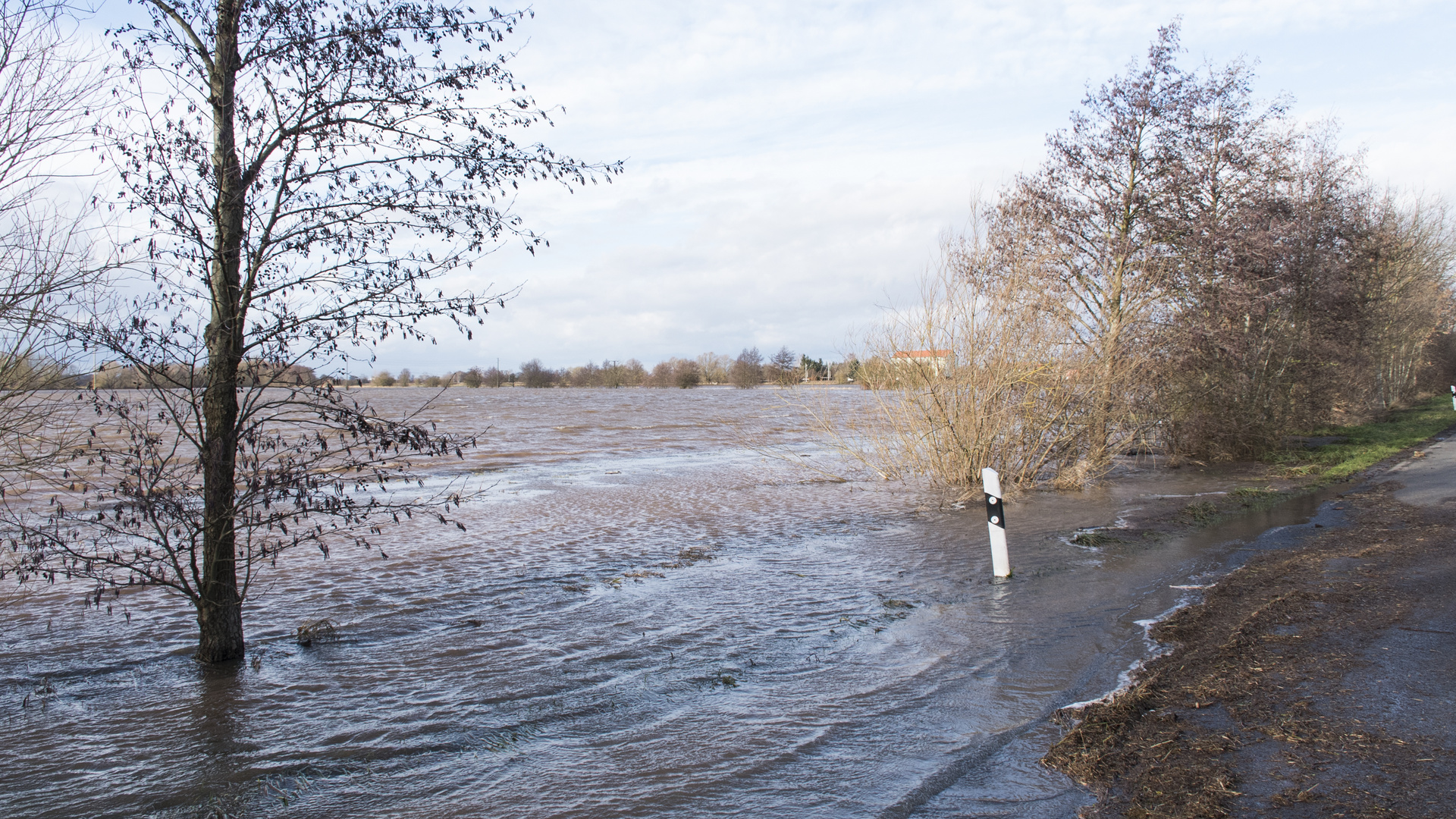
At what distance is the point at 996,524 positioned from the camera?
874cm

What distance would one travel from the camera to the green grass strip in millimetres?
18516

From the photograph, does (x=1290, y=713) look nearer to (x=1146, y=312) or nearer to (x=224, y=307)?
(x=224, y=307)

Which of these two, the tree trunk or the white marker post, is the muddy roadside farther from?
the tree trunk

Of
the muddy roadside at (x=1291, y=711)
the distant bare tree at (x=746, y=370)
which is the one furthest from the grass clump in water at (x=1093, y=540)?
the distant bare tree at (x=746, y=370)

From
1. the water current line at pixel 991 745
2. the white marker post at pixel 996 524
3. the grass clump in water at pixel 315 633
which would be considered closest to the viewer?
the water current line at pixel 991 745

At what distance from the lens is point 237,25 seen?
6.12m

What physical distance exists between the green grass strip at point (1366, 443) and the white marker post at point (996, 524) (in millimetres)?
11667

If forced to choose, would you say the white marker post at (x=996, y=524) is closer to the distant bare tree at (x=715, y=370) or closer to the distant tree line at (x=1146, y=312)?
the distant tree line at (x=1146, y=312)

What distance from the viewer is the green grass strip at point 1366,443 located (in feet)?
60.7

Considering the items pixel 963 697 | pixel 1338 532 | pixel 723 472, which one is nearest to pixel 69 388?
pixel 963 697

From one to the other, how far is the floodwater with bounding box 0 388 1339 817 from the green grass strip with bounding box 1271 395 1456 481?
7.58 metres

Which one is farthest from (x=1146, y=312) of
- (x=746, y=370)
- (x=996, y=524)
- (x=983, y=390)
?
(x=746, y=370)

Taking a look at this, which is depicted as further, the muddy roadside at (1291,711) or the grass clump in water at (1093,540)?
the grass clump in water at (1093,540)

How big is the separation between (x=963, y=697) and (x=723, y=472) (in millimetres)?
16289
